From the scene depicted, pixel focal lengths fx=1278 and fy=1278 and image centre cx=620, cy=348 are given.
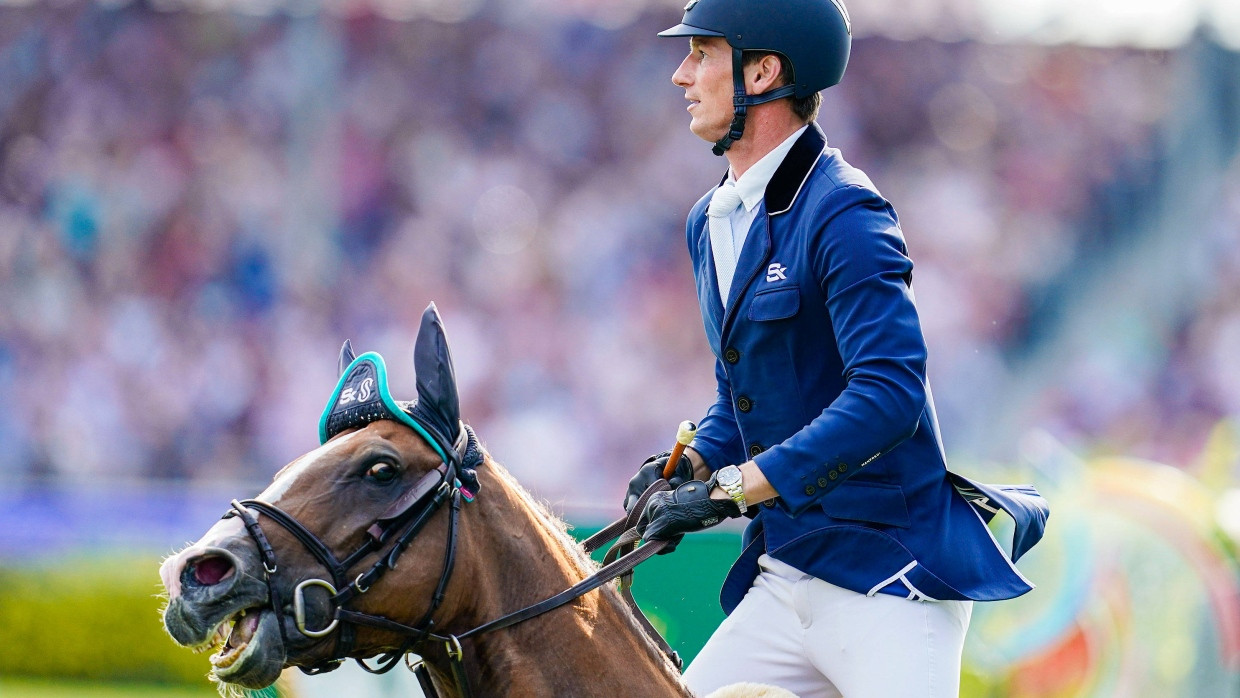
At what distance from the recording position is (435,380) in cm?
285

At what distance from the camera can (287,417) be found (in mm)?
10523

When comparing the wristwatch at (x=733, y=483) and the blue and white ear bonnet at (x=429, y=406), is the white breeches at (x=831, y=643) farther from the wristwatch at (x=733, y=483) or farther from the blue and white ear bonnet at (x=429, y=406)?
the blue and white ear bonnet at (x=429, y=406)

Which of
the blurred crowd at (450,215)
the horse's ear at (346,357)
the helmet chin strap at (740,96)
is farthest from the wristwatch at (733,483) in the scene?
the blurred crowd at (450,215)

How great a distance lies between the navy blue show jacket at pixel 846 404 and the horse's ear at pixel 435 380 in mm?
704

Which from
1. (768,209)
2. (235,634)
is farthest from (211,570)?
(768,209)

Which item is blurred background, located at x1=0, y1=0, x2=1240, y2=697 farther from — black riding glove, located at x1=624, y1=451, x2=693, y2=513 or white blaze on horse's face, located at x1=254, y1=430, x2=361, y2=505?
white blaze on horse's face, located at x1=254, y1=430, x2=361, y2=505

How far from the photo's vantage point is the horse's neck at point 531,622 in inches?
113

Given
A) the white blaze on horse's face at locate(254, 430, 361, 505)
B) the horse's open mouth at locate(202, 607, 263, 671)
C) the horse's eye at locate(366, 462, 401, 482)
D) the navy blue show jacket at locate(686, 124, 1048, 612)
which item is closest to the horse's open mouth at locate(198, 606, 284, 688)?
the horse's open mouth at locate(202, 607, 263, 671)

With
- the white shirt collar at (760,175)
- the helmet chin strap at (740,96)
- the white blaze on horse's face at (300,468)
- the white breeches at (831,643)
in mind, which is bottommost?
the white breeches at (831,643)

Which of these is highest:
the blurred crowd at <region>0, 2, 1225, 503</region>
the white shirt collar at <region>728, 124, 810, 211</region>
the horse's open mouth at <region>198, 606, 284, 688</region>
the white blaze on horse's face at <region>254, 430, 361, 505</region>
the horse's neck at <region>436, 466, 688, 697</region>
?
the blurred crowd at <region>0, 2, 1225, 503</region>

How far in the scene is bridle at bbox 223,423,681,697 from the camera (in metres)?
2.65

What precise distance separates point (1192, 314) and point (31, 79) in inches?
417

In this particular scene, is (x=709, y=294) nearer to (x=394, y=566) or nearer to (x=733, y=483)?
(x=733, y=483)

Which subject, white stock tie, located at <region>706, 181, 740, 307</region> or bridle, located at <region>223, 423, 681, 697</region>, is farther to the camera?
white stock tie, located at <region>706, 181, 740, 307</region>
